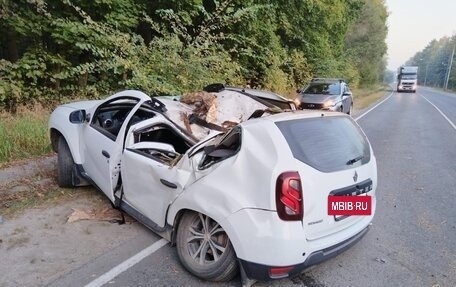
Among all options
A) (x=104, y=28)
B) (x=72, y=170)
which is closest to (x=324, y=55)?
(x=104, y=28)

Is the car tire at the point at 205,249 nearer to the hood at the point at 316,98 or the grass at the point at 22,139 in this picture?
the grass at the point at 22,139

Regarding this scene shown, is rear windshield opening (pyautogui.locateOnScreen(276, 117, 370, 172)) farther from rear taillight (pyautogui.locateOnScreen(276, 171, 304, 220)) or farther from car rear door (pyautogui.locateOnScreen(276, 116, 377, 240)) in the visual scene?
rear taillight (pyautogui.locateOnScreen(276, 171, 304, 220))

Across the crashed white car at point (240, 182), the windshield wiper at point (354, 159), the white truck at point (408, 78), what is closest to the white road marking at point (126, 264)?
the crashed white car at point (240, 182)

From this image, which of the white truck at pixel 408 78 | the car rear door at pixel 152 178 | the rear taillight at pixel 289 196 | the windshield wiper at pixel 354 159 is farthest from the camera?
the white truck at pixel 408 78

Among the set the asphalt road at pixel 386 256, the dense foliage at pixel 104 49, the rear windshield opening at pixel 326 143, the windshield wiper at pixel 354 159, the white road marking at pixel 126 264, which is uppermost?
the dense foliage at pixel 104 49

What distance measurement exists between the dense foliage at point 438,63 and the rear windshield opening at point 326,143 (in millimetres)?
85833

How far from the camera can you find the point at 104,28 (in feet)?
30.7

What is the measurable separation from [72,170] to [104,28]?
562 centimetres

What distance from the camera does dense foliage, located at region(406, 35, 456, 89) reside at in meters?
83.8

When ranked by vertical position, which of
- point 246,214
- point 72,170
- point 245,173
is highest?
point 245,173

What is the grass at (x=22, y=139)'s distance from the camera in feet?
21.2

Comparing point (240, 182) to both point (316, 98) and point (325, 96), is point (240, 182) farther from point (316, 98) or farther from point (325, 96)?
point (325, 96)

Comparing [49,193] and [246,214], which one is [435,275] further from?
[49,193]

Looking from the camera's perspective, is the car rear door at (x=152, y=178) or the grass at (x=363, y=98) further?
the grass at (x=363, y=98)
